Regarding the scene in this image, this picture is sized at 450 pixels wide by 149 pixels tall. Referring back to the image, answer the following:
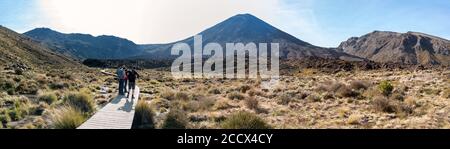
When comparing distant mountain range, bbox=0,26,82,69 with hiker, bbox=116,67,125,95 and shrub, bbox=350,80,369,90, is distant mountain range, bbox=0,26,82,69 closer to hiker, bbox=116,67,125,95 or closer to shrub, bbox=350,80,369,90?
hiker, bbox=116,67,125,95

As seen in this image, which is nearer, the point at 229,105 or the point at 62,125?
the point at 62,125

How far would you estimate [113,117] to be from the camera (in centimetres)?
1252

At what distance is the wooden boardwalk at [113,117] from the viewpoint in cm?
1091

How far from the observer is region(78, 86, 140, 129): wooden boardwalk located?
10.9 m

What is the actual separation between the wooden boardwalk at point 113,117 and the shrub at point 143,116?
26cm

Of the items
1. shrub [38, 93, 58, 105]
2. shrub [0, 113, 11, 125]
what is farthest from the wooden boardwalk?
shrub [38, 93, 58, 105]

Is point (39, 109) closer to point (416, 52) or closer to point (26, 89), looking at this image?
point (26, 89)

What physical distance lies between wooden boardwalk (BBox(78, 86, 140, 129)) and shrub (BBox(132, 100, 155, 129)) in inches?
10.2

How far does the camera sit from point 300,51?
172 meters

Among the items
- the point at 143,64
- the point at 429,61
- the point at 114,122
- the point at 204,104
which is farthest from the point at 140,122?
the point at 429,61

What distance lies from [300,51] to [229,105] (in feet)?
510

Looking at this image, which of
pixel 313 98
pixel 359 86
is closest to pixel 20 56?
pixel 359 86
